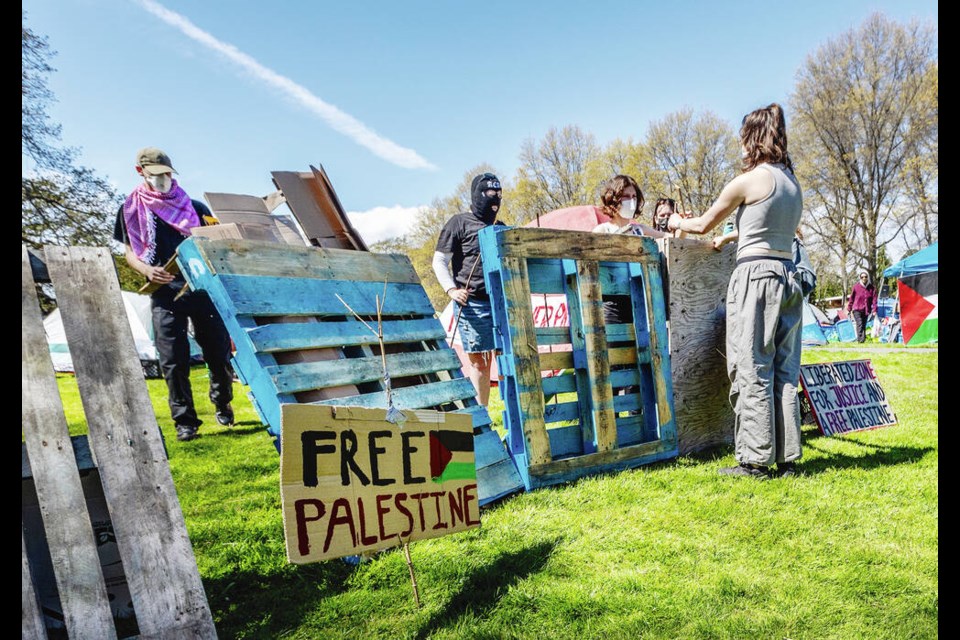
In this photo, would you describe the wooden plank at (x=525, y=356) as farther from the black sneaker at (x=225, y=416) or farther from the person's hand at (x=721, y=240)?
the black sneaker at (x=225, y=416)

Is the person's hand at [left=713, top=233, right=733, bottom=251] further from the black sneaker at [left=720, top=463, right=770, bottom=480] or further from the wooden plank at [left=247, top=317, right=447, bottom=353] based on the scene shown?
the wooden plank at [left=247, top=317, right=447, bottom=353]

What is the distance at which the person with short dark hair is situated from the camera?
444 cm

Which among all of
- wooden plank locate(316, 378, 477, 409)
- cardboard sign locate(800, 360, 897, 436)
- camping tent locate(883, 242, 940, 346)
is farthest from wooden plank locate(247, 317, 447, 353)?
camping tent locate(883, 242, 940, 346)

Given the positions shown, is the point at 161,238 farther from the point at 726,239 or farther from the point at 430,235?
the point at 430,235

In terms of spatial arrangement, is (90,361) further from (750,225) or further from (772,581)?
(750,225)

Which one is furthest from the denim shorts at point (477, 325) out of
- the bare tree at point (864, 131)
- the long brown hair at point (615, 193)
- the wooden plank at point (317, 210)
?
the bare tree at point (864, 131)

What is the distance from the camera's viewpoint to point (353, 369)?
2.61 metres

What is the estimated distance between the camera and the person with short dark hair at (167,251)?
14.6 feet

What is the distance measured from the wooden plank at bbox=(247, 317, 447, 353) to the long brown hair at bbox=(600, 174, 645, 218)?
2048 millimetres

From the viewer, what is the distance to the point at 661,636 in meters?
1.69

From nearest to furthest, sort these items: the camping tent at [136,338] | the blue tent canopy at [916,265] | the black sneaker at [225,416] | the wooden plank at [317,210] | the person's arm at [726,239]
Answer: the wooden plank at [317,210] → the person's arm at [726,239] → the black sneaker at [225,416] → the camping tent at [136,338] → the blue tent canopy at [916,265]

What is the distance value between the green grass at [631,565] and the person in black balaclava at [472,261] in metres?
1.31

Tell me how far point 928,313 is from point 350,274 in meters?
16.1
